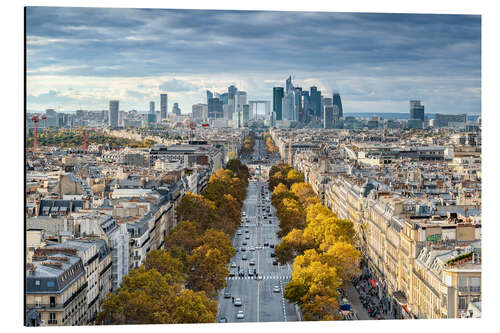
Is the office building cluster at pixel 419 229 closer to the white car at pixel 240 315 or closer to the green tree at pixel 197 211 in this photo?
the white car at pixel 240 315

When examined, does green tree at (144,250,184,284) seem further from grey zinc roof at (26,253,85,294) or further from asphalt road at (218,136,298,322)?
grey zinc roof at (26,253,85,294)

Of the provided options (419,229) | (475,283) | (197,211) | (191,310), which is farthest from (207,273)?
(197,211)

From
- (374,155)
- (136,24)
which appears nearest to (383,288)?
(136,24)

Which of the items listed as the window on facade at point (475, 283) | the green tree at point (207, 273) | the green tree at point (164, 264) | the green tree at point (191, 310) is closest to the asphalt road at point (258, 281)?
the green tree at point (207, 273)

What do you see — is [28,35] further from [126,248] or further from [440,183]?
[440,183]

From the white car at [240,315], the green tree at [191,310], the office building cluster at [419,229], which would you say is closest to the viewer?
the office building cluster at [419,229]

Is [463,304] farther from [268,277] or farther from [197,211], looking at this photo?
[197,211]

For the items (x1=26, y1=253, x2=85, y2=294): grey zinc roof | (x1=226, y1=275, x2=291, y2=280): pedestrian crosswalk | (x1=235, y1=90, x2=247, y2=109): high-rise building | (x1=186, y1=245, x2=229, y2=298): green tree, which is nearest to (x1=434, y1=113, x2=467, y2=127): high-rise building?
(x1=235, y1=90, x2=247, y2=109): high-rise building
